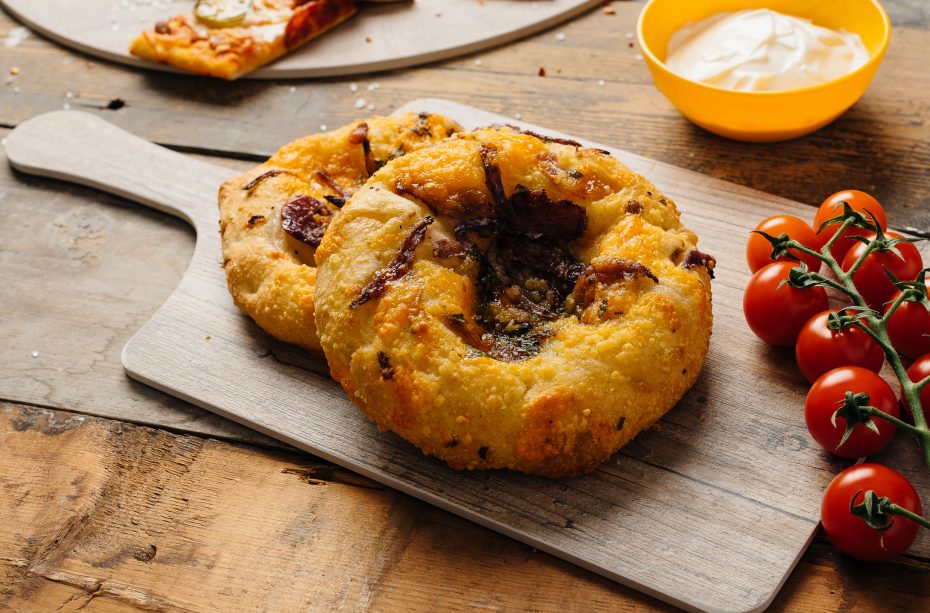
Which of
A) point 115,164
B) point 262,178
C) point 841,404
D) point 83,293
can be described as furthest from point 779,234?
point 115,164

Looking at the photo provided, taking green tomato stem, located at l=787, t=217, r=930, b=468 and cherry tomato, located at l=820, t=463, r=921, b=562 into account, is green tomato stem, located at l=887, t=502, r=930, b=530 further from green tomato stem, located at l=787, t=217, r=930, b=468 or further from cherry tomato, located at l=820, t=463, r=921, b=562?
green tomato stem, located at l=787, t=217, r=930, b=468

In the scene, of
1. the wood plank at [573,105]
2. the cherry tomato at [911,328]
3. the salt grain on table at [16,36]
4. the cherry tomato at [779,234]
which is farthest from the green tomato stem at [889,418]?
the salt grain on table at [16,36]

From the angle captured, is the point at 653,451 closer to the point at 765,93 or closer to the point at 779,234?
the point at 779,234

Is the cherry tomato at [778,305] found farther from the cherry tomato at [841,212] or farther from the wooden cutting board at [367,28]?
the wooden cutting board at [367,28]

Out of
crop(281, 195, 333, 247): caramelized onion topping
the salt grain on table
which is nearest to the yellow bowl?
crop(281, 195, 333, 247): caramelized onion topping

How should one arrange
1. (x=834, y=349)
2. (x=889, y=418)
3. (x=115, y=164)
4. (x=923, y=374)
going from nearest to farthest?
1. (x=889, y=418)
2. (x=923, y=374)
3. (x=834, y=349)
4. (x=115, y=164)
